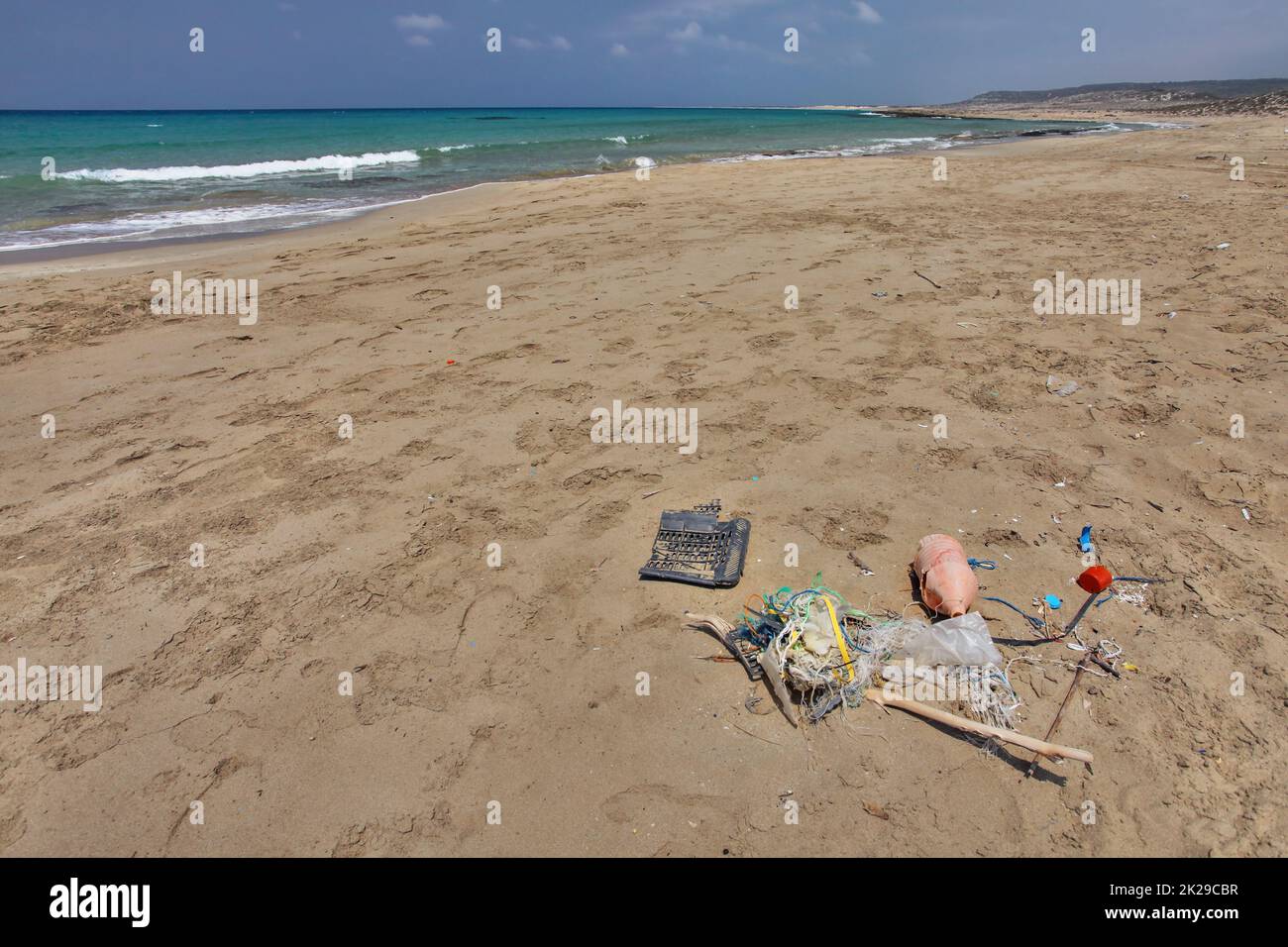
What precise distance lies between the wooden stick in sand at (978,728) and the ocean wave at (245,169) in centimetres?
2088

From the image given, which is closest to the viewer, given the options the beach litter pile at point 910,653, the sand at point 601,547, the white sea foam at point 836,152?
the sand at point 601,547

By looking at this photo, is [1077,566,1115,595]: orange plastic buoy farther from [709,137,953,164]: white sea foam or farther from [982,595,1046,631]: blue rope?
[709,137,953,164]: white sea foam

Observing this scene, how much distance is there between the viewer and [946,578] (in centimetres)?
259

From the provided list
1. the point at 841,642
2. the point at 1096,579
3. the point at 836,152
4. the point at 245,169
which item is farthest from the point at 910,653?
the point at 836,152

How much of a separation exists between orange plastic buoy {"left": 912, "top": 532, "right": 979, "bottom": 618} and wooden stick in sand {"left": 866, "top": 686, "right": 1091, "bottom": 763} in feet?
1.53

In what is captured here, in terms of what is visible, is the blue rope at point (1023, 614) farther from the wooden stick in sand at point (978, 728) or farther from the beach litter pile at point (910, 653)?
the wooden stick in sand at point (978, 728)

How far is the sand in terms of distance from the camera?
2.01 m

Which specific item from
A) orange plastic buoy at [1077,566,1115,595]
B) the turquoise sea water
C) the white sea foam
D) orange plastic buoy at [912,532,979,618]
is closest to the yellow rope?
orange plastic buoy at [912,532,979,618]

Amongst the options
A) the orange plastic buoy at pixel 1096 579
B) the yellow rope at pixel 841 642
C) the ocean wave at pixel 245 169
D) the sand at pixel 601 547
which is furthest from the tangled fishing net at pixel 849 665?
the ocean wave at pixel 245 169

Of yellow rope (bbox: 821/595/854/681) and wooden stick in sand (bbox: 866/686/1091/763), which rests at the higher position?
yellow rope (bbox: 821/595/854/681)

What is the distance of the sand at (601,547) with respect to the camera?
2014 millimetres
